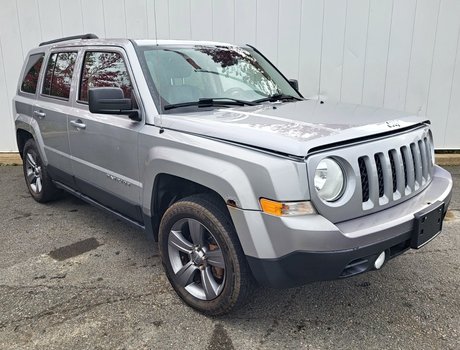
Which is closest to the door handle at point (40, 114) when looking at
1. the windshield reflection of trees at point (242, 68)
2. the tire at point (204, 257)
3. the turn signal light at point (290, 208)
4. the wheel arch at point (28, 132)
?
the wheel arch at point (28, 132)

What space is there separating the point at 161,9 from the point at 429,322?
588cm

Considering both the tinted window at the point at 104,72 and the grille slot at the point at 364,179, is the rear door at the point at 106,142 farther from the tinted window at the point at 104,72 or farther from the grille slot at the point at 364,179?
the grille slot at the point at 364,179

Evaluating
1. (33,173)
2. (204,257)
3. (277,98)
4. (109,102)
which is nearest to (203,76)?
(277,98)

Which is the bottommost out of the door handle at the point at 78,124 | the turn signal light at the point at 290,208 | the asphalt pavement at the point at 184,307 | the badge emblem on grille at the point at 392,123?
the asphalt pavement at the point at 184,307

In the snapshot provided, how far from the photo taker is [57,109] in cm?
414

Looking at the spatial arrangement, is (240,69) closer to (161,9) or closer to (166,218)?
(166,218)

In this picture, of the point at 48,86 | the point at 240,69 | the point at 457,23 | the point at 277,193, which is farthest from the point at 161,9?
the point at 277,193

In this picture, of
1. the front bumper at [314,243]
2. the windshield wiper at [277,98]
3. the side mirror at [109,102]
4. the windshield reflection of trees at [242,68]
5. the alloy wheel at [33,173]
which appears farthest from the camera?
the alloy wheel at [33,173]

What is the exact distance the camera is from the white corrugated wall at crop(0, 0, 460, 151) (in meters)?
6.46

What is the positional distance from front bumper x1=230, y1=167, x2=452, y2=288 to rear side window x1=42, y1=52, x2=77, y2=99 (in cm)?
259

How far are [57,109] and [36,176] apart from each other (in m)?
1.30

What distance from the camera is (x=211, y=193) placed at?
2.69m

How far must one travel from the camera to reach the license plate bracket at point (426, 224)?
2434 mm

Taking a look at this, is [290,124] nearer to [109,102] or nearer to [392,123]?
[392,123]
